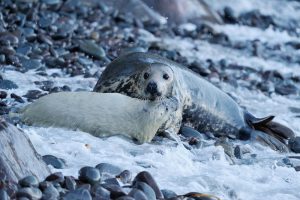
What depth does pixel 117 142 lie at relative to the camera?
193 inches

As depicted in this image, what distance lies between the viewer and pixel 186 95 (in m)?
5.95

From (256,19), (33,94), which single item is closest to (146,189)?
(33,94)

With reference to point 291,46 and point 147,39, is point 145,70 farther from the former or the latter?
point 291,46

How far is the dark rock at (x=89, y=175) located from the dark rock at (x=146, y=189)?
0.64 feet

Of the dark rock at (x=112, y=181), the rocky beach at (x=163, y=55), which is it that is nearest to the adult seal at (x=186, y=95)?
the rocky beach at (x=163, y=55)

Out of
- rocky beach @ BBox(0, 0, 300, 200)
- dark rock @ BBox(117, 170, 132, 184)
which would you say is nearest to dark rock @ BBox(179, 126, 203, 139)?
rocky beach @ BBox(0, 0, 300, 200)

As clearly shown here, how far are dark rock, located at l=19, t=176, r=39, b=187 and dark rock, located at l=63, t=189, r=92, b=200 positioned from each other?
0.17 meters

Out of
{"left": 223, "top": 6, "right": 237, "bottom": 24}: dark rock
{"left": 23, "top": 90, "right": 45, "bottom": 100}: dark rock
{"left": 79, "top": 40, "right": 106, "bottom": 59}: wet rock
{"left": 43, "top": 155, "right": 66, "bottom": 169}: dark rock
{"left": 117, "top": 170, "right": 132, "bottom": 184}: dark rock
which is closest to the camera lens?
{"left": 117, "top": 170, "right": 132, "bottom": 184}: dark rock

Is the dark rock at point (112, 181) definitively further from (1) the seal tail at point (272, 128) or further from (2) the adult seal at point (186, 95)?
(1) the seal tail at point (272, 128)

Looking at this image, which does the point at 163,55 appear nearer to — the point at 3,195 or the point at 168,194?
the point at 168,194

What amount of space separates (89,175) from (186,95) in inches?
91.7

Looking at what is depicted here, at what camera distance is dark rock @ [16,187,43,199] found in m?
3.24

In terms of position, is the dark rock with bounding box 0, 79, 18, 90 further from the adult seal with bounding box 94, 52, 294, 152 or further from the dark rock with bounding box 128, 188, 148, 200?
the dark rock with bounding box 128, 188, 148, 200

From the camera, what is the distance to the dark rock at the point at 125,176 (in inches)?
155
